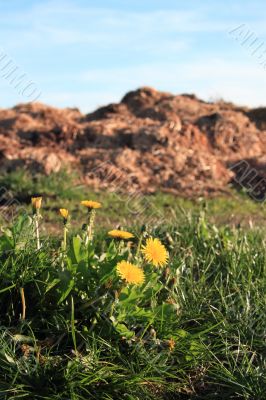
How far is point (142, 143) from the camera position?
47.0 feet

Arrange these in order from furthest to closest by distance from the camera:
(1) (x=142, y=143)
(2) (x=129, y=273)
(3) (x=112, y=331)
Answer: (1) (x=142, y=143) < (3) (x=112, y=331) < (2) (x=129, y=273)

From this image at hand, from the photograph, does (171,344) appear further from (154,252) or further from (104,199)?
(104,199)

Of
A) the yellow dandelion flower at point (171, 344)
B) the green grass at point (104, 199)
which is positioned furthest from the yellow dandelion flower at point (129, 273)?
Answer: the green grass at point (104, 199)

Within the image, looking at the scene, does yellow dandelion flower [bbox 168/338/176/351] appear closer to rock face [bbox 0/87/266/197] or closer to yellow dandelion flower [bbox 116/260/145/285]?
yellow dandelion flower [bbox 116/260/145/285]

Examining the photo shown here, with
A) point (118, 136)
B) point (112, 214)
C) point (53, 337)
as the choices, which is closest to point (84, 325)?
point (53, 337)

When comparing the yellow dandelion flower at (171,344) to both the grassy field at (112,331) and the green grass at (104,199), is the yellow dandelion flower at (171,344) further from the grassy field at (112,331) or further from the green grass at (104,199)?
the green grass at (104,199)

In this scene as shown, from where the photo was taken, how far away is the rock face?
520 inches

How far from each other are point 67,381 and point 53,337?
1.09 ft

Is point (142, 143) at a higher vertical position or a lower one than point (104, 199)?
higher

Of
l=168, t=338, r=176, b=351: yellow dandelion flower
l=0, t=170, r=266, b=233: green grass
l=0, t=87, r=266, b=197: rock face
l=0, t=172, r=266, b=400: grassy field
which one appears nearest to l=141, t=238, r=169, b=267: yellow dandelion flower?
l=0, t=172, r=266, b=400: grassy field

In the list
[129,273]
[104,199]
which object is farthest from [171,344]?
[104,199]

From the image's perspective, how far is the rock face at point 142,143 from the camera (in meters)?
13.2

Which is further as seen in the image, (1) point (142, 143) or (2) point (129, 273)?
(1) point (142, 143)

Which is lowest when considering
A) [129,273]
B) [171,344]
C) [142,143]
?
[142,143]
